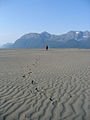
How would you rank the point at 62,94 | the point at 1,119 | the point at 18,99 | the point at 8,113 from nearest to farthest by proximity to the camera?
the point at 1,119, the point at 8,113, the point at 18,99, the point at 62,94

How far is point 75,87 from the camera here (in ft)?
22.2

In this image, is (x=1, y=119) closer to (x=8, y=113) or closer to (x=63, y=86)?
(x=8, y=113)

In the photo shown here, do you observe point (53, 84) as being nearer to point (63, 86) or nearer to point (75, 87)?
point (63, 86)

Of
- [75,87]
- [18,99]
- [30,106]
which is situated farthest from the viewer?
[75,87]

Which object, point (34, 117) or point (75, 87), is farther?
point (75, 87)

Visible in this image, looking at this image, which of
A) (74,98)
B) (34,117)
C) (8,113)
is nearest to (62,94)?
(74,98)

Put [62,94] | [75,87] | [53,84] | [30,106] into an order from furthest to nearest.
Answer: [53,84]
[75,87]
[62,94]
[30,106]

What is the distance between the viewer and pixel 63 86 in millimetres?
6938

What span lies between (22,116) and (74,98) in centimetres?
218

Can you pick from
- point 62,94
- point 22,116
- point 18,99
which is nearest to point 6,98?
point 18,99

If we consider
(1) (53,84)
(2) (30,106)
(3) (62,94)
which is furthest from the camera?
(1) (53,84)

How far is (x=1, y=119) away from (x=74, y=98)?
275cm

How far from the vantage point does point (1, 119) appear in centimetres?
412

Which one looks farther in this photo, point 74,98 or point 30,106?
point 74,98
